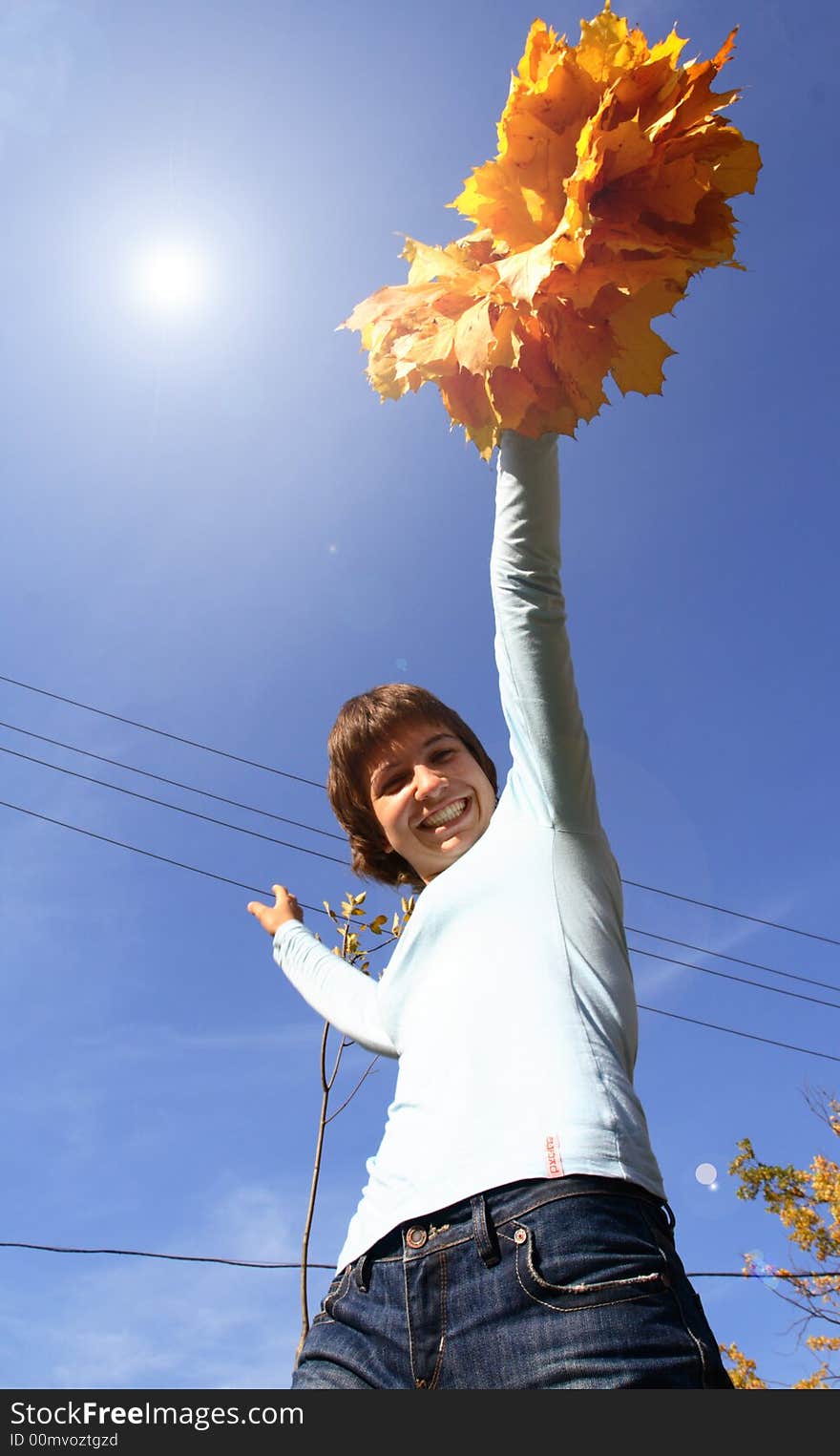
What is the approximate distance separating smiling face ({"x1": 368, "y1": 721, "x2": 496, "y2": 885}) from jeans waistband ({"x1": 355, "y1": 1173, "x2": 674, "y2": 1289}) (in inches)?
31.2

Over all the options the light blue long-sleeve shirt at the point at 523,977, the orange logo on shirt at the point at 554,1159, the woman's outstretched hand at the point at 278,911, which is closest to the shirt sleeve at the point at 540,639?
the light blue long-sleeve shirt at the point at 523,977

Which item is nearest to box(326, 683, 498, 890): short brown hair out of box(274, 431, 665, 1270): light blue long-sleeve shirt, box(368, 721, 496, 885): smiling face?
box(368, 721, 496, 885): smiling face

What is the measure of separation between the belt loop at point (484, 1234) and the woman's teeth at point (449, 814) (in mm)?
850

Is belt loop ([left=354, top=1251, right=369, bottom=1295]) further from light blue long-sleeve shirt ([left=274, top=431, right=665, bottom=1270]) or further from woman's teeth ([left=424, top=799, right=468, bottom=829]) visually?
woman's teeth ([left=424, top=799, right=468, bottom=829])

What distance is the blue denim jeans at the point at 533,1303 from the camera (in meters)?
1.03

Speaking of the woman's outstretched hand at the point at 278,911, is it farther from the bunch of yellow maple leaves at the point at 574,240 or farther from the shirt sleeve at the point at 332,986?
the bunch of yellow maple leaves at the point at 574,240

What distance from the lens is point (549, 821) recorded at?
155cm

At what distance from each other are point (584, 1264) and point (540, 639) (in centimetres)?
90

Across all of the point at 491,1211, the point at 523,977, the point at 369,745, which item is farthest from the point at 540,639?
the point at 491,1211

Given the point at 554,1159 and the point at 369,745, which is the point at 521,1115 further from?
the point at 369,745

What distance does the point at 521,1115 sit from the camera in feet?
4.02
